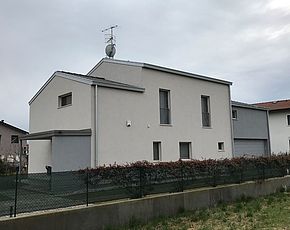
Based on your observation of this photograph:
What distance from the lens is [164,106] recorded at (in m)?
16.5

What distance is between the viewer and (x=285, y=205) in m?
9.75

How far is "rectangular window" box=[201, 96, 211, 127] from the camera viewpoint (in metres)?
18.4

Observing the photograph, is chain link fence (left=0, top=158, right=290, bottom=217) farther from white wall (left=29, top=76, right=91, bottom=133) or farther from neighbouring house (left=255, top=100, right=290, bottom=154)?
neighbouring house (left=255, top=100, right=290, bottom=154)

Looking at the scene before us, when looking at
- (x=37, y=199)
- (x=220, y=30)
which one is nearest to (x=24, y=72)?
(x=220, y=30)

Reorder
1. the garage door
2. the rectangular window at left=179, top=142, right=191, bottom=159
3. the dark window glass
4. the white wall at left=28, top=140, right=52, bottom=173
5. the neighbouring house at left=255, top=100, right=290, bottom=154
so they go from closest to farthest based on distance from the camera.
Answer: the white wall at left=28, top=140, right=52, bottom=173 < the rectangular window at left=179, top=142, right=191, bottom=159 < the garage door < the dark window glass < the neighbouring house at left=255, top=100, right=290, bottom=154

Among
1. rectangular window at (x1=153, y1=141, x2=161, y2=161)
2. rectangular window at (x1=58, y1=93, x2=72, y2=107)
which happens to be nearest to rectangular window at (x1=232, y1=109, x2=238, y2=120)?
rectangular window at (x1=153, y1=141, x2=161, y2=161)

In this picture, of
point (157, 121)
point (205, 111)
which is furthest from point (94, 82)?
point (205, 111)

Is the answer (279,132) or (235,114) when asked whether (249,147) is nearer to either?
(235,114)

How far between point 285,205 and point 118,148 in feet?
22.3

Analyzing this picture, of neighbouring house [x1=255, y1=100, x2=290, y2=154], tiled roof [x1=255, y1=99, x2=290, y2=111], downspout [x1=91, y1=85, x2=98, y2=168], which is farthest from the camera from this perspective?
tiled roof [x1=255, y1=99, x2=290, y2=111]

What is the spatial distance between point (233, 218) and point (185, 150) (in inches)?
353

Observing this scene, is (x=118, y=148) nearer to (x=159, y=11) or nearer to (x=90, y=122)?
(x=90, y=122)

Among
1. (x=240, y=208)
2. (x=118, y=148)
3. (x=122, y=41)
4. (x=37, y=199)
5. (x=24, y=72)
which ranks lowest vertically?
(x=240, y=208)

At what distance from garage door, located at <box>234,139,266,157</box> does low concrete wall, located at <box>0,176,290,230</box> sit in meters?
10.2
